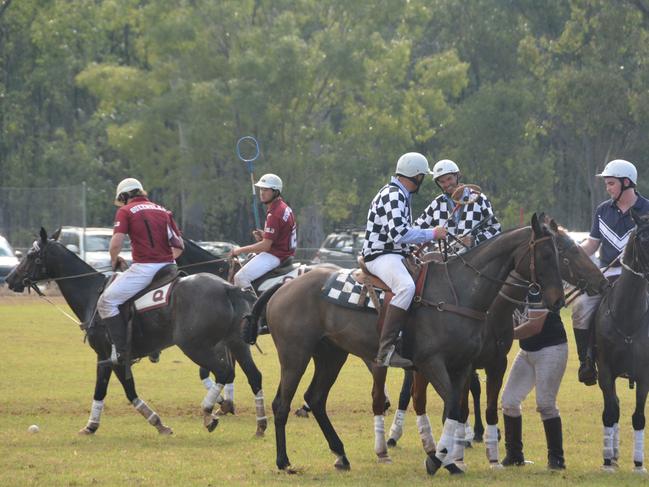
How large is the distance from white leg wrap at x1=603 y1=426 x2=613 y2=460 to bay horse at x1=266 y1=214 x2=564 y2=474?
1.35 meters

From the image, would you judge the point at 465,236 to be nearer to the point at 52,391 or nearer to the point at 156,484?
the point at 156,484

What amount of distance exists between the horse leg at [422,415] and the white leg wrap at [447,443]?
0.14 m

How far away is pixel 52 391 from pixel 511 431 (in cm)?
830

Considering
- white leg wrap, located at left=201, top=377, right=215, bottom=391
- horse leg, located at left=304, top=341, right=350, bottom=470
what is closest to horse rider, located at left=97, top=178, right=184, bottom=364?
white leg wrap, located at left=201, top=377, right=215, bottom=391

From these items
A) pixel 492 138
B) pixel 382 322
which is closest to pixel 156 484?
pixel 382 322

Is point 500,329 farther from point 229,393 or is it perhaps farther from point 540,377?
point 229,393

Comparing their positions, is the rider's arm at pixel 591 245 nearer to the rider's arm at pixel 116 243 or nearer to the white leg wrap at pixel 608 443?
the white leg wrap at pixel 608 443

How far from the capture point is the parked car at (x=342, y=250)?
121ft

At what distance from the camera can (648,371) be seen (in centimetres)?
1175

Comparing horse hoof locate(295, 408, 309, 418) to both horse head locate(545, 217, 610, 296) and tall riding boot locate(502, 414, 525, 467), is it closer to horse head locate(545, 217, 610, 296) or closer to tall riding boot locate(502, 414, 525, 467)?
tall riding boot locate(502, 414, 525, 467)

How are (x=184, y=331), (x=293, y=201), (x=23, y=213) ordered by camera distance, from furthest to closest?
(x=293, y=201) → (x=23, y=213) → (x=184, y=331)

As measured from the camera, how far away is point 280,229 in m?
15.3

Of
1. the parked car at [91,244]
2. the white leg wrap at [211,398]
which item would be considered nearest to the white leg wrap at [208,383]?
the white leg wrap at [211,398]

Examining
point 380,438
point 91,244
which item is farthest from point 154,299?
point 91,244
